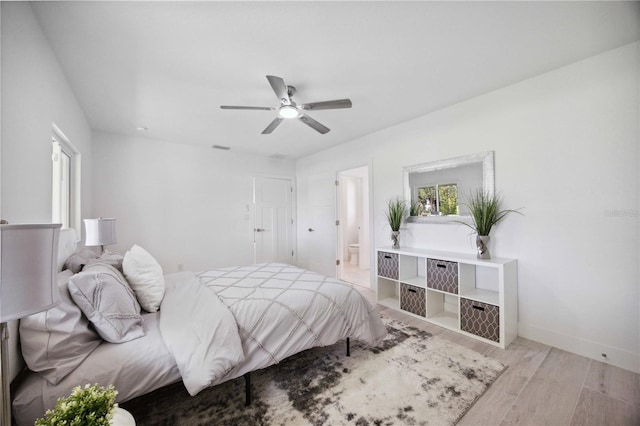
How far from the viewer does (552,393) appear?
170cm

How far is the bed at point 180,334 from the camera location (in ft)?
3.83

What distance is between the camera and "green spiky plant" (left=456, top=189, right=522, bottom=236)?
254 cm

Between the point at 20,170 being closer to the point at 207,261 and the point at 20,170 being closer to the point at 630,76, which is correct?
the point at 207,261

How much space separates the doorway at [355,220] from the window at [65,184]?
4191mm

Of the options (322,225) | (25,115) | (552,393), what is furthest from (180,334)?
(322,225)

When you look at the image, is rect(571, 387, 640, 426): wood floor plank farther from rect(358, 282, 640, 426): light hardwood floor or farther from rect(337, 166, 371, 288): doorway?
rect(337, 166, 371, 288): doorway

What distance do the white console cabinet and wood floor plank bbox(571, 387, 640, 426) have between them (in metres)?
0.64

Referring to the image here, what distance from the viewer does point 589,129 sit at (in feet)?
6.91

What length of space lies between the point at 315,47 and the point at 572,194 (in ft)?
8.19

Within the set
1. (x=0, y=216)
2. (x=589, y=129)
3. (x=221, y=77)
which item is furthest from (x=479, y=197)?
(x=0, y=216)

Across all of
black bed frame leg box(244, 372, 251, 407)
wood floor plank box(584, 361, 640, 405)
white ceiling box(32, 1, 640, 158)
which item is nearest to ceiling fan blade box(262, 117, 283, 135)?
white ceiling box(32, 1, 640, 158)

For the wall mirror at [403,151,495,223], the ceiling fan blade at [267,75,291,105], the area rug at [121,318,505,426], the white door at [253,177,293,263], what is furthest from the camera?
the white door at [253,177,293,263]

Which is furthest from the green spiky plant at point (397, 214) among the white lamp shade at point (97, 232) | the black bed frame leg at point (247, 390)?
the white lamp shade at point (97, 232)

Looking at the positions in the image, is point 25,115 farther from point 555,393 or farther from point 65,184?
point 555,393
